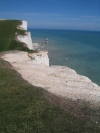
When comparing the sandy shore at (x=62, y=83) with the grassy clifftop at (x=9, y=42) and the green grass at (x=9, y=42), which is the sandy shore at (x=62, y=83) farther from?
the grassy clifftop at (x=9, y=42)

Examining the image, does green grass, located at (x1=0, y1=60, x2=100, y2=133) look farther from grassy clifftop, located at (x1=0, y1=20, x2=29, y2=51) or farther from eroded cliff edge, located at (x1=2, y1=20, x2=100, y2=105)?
grassy clifftop, located at (x1=0, y1=20, x2=29, y2=51)

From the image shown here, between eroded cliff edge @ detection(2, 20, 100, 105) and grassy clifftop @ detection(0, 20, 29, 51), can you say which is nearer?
eroded cliff edge @ detection(2, 20, 100, 105)

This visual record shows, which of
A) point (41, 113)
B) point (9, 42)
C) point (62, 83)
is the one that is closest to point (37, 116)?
point (41, 113)

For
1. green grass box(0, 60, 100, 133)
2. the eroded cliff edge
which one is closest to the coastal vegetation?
green grass box(0, 60, 100, 133)

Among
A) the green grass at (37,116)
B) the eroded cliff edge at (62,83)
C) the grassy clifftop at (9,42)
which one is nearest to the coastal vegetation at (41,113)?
the green grass at (37,116)

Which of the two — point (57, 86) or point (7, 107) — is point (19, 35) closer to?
point (57, 86)

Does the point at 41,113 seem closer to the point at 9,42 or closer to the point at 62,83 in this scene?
the point at 62,83

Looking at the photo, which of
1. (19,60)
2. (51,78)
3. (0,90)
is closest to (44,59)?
(19,60)

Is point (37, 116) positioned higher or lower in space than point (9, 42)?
lower

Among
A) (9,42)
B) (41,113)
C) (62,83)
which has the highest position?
(9,42)
